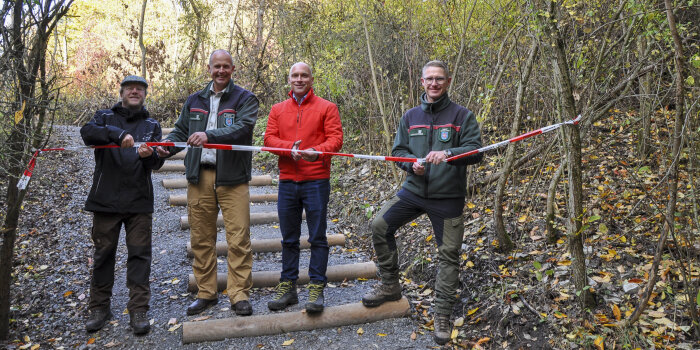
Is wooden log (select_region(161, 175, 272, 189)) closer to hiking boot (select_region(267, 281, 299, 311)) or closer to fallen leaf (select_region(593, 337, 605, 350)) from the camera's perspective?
hiking boot (select_region(267, 281, 299, 311))

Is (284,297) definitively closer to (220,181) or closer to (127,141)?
(220,181)

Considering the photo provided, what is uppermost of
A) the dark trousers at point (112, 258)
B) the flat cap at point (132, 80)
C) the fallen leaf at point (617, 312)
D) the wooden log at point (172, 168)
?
the flat cap at point (132, 80)

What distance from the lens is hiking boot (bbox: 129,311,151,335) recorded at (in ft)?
12.1

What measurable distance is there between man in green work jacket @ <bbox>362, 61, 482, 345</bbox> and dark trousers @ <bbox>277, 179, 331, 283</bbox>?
47 centimetres

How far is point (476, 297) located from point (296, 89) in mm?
2346

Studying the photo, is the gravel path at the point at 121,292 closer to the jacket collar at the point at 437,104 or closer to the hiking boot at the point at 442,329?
the hiking boot at the point at 442,329

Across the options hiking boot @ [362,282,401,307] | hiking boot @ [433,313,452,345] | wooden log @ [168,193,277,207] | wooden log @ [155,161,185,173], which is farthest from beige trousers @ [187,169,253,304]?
wooden log @ [155,161,185,173]

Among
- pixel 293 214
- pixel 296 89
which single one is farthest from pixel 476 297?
pixel 296 89

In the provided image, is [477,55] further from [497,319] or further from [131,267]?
[131,267]

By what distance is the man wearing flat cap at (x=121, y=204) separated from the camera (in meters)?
3.78

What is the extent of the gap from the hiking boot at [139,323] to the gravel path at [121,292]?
0.05m


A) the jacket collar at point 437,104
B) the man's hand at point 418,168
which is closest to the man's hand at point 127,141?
the man's hand at point 418,168

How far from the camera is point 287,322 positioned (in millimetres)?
3818

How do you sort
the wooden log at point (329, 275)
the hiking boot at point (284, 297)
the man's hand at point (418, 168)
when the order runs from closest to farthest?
1. the man's hand at point (418, 168)
2. the hiking boot at point (284, 297)
3. the wooden log at point (329, 275)
